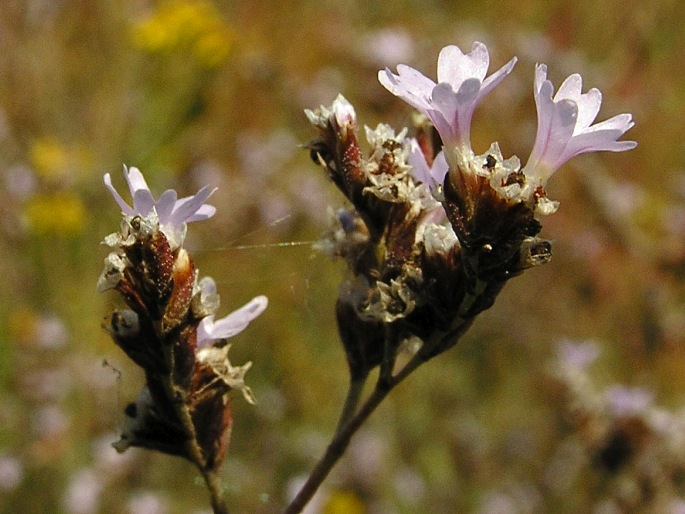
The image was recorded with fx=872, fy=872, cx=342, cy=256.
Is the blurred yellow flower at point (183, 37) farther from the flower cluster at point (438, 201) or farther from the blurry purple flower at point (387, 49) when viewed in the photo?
the flower cluster at point (438, 201)

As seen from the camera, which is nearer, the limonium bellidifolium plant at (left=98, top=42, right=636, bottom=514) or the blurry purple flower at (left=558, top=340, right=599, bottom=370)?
the limonium bellidifolium plant at (left=98, top=42, right=636, bottom=514)

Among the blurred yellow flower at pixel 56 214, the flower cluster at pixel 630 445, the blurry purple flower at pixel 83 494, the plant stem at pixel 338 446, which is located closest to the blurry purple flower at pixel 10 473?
the blurry purple flower at pixel 83 494

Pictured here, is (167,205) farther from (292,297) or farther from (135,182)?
(292,297)

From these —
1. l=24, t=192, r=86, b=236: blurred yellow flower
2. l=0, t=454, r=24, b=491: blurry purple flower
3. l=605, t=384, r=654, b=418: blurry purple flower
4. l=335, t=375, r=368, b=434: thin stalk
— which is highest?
A: l=24, t=192, r=86, b=236: blurred yellow flower

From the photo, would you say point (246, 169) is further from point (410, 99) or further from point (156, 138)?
point (410, 99)

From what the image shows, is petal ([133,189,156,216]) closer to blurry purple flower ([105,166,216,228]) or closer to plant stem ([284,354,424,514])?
blurry purple flower ([105,166,216,228])

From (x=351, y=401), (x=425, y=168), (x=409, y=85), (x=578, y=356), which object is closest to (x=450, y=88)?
(x=409, y=85)

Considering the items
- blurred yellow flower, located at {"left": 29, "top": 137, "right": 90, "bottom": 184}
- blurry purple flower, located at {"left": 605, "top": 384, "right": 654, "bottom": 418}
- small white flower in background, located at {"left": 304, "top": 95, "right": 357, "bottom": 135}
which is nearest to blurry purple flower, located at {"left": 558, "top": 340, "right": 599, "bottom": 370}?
blurry purple flower, located at {"left": 605, "top": 384, "right": 654, "bottom": 418}
